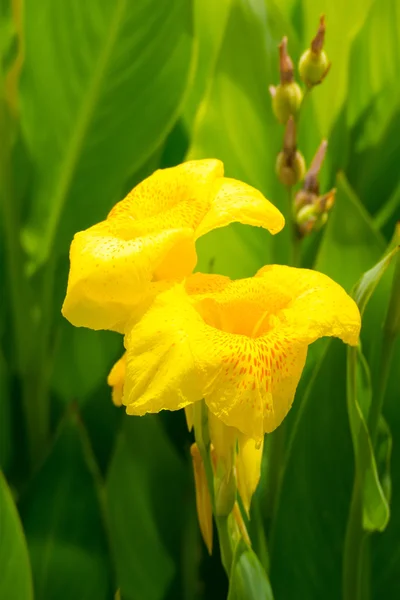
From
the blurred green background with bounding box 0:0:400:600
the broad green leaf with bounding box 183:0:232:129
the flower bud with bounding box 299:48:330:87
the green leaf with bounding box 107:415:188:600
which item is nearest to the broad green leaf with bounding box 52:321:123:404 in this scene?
the blurred green background with bounding box 0:0:400:600

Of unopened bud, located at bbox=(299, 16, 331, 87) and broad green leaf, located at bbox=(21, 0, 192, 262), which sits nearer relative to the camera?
unopened bud, located at bbox=(299, 16, 331, 87)

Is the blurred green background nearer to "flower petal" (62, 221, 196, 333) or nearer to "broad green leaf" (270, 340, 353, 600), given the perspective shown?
"broad green leaf" (270, 340, 353, 600)

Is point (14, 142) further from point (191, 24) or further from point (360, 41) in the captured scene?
point (360, 41)

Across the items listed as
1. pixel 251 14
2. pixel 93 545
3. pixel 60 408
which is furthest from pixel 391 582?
pixel 251 14

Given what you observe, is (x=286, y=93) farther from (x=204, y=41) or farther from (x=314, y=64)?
(x=204, y=41)

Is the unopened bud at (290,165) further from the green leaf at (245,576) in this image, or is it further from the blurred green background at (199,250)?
the green leaf at (245,576)
